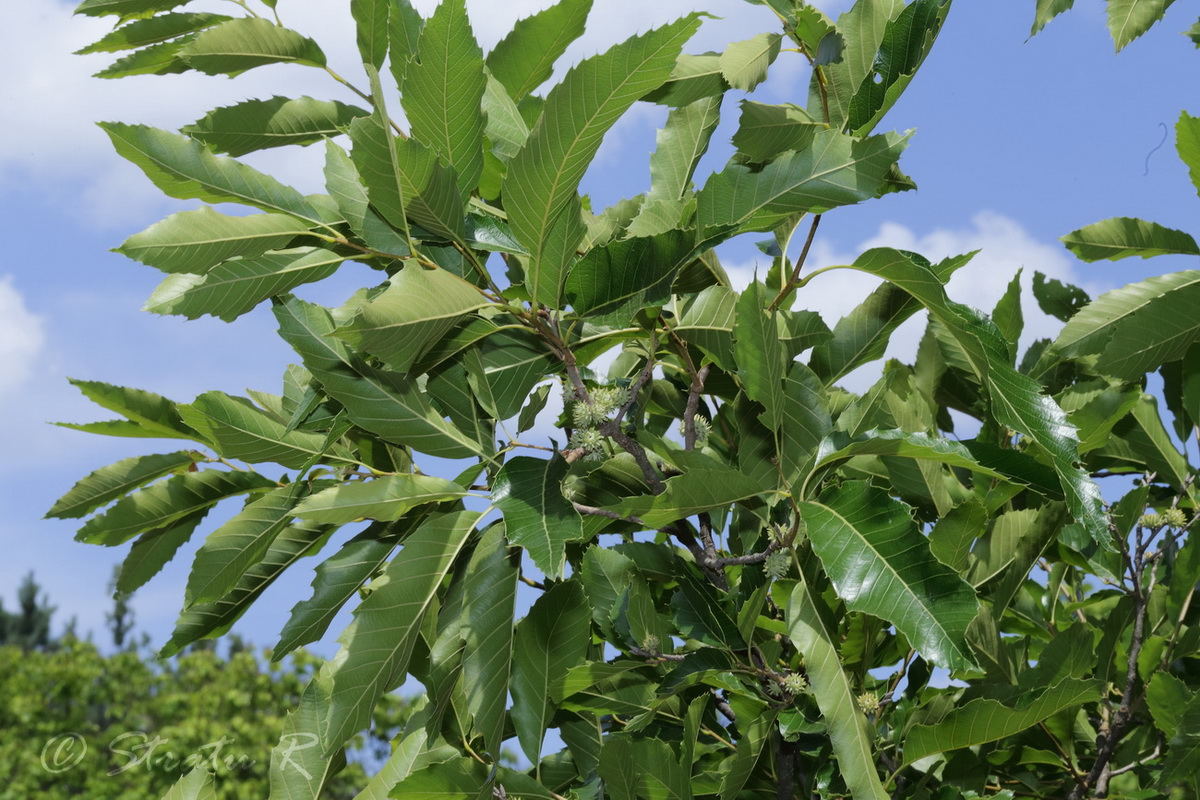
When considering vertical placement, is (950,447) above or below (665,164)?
below

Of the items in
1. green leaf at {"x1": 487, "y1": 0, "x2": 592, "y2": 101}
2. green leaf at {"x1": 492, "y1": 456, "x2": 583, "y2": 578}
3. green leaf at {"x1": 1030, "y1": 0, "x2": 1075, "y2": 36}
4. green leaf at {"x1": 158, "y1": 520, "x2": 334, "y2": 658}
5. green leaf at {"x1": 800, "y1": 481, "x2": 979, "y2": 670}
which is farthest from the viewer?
green leaf at {"x1": 1030, "y1": 0, "x2": 1075, "y2": 36}

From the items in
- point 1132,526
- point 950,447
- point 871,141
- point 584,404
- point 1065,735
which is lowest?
point 1065,735

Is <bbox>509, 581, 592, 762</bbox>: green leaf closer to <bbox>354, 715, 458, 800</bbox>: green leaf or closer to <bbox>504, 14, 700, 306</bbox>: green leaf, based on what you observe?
<bbox>354, 715, 458, 800</bbox>: green leaf

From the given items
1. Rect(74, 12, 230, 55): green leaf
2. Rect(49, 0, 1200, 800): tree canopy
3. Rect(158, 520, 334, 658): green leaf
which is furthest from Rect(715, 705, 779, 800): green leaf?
Rect(74, 12, 230, 55): green leaf

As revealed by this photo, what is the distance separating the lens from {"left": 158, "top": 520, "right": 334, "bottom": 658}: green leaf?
1823mm

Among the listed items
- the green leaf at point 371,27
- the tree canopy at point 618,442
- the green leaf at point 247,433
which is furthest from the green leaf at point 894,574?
the green leaf at point 371,27

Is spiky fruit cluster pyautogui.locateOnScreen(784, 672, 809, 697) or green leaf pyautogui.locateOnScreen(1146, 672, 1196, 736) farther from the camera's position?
green leaf pyautogui.locateOnScreen(1146, 672, 1196, 736)

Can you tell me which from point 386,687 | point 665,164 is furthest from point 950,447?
point 386,687

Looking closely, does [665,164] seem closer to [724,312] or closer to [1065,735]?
[724,312]

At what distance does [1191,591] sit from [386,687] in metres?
1.64

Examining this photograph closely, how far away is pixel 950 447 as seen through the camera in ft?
4.42

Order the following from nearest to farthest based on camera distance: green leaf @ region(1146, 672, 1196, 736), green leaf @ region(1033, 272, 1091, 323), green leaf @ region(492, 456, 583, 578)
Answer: green leaf @ region(492, 456, 583, 578) < green leaf @ region(1146, 672, 1196, 736) < green leaf @ region(1033, 272, 1091, 323)

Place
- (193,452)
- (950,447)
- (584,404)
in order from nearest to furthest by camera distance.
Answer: (950,447) → (584,404) → (193,452)

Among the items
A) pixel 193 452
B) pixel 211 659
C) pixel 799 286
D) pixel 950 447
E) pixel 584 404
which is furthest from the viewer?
pixel 211 659
